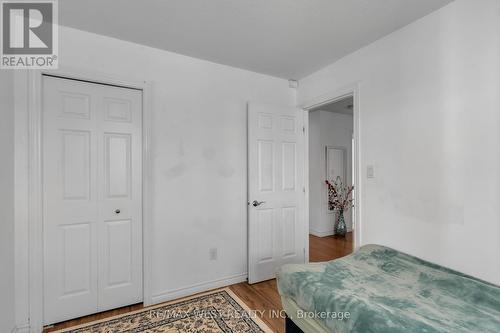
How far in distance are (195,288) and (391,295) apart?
1892mm

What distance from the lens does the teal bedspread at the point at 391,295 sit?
3.58 feet

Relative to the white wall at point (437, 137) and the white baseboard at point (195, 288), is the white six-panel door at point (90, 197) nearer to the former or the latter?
the white baseboard at point (195, 288)

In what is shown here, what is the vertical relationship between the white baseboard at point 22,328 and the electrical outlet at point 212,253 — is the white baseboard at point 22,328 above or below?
below

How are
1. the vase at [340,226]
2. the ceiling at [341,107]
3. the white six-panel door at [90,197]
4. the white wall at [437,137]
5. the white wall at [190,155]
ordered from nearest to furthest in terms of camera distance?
the white wall at [437,137] → the white six-panel door at [90,197] → the white wall at [190,155] → the ceiling at [341,107] → the vase at [340,226]

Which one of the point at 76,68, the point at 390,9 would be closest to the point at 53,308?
the point at 76,68

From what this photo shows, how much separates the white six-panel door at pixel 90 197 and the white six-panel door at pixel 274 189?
1.20 m

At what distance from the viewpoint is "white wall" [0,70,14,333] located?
161 centimetres

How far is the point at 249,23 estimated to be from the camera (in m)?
1.94

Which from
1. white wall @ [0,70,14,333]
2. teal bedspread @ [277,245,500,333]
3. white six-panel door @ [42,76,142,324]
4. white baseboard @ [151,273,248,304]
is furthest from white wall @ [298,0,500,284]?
white wall @ [0,70,14,333]

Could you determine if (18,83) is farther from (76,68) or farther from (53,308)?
(53,308)

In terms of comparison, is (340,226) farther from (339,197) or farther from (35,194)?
(35,194)

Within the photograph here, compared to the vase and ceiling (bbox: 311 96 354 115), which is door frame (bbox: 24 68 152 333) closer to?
ceiling (bbox: 311 96 354 115)

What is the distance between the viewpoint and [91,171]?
2102 mm

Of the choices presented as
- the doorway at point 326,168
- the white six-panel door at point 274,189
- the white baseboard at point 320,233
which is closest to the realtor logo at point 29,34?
the white six-panel door at point 274,189
